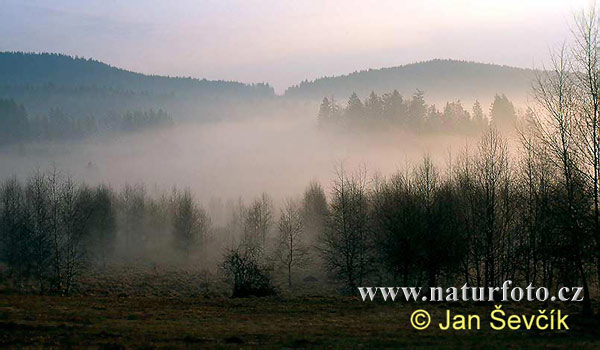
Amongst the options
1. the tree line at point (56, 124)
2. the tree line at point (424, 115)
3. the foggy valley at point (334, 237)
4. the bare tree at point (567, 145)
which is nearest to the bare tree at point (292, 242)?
the foggy valley at point (334, 237)

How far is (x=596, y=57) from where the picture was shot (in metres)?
22.4

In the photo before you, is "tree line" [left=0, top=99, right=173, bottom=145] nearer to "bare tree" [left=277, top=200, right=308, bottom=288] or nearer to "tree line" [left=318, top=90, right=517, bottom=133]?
"tree line" [left=318, top=90, right=517, bottom=133]

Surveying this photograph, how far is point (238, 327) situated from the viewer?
67.7 feet

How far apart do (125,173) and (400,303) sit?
127 m

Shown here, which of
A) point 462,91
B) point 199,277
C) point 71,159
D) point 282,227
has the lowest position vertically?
point 199,277

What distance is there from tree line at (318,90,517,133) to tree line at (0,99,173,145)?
99.9m

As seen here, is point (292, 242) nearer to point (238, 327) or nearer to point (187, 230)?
point (187, 230)

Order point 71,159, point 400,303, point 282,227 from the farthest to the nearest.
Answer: point 71,159, point 282,227, point 400,303

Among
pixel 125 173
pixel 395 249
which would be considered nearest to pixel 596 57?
pixel 395 249

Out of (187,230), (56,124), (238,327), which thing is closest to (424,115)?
(187,230)

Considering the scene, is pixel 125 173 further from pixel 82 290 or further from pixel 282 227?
pixel 82 290

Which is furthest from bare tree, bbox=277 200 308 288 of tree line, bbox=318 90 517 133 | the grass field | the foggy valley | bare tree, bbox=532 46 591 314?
tree line, bbox=318 90 517 133

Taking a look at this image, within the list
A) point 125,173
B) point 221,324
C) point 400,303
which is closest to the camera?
point 221,324

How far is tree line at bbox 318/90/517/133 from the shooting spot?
362 ft
